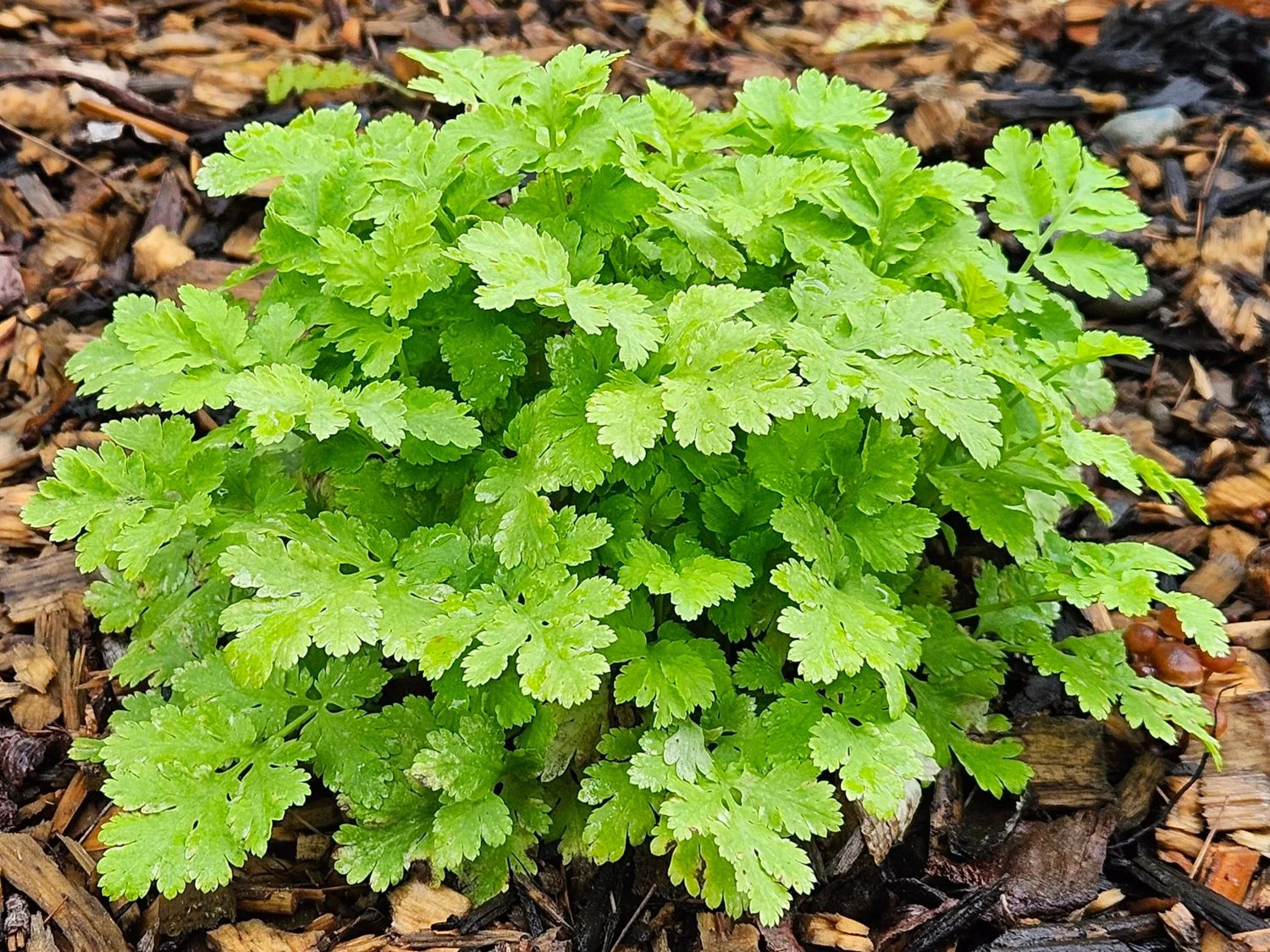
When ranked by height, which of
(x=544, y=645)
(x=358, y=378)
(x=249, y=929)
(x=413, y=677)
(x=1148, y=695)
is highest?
(x=358, y=378)

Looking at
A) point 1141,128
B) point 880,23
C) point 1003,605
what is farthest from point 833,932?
point 880,23

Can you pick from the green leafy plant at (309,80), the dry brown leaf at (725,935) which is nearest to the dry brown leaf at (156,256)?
the green leafy plant at (309,80)

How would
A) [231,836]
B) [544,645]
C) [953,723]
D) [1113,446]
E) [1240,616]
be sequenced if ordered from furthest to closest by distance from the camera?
[1240,616]
[953,723]
[1113,446]
[231,836]
[544,645]

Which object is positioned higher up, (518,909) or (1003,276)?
(1003,276)

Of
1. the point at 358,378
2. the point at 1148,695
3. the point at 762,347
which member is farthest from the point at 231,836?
the point at 1148,695

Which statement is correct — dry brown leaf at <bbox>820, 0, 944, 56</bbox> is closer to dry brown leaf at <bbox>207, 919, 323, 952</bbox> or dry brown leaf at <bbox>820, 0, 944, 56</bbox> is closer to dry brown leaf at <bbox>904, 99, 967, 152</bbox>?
dry brown leaf at <bbox>904, 99, 967, 152</bbox>

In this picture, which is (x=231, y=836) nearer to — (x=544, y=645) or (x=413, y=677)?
(x=413, y=677)
